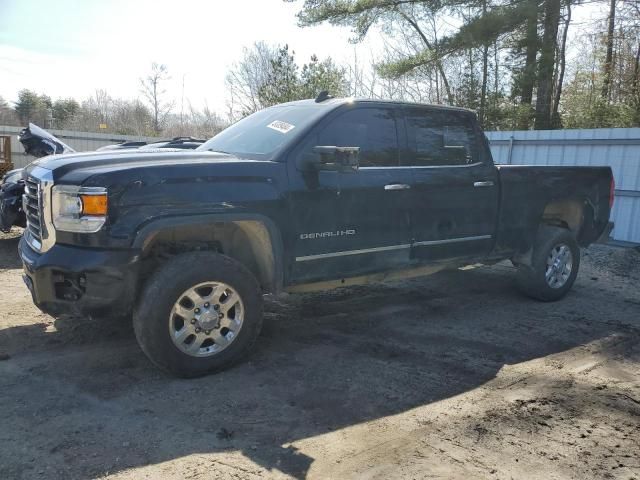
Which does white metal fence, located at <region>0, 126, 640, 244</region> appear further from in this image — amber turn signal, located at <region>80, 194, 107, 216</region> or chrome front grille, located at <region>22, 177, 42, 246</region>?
chrome front grille, located at <region>22, 177, 42, 246</region>

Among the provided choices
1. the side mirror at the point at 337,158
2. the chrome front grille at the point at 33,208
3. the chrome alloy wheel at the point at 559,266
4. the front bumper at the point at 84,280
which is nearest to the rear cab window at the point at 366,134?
the side mirror at the point at 337,158

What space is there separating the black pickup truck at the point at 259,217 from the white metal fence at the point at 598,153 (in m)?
4.63

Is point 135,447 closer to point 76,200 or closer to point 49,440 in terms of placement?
point 49,440

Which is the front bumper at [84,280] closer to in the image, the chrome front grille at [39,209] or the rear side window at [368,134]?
the chrome front grille at [39,209]

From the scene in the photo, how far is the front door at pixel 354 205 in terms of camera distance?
4180 millimetres

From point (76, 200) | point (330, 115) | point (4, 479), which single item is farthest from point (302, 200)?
point (4, 479)

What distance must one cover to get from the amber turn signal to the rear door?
104 inches

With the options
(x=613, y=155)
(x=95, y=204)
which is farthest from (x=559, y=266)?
(x=95, y=204)

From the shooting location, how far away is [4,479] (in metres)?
2.53

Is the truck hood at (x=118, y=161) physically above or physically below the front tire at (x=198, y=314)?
above

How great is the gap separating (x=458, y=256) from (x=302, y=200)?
1.99 meters

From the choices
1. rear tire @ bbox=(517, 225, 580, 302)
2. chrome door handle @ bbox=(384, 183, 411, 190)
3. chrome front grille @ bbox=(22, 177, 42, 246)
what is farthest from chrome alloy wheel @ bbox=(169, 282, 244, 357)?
rear tire @ bbox=(517, 225, 580, 302)

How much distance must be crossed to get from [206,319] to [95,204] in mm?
1079

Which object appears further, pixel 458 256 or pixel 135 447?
pixel 458 256
